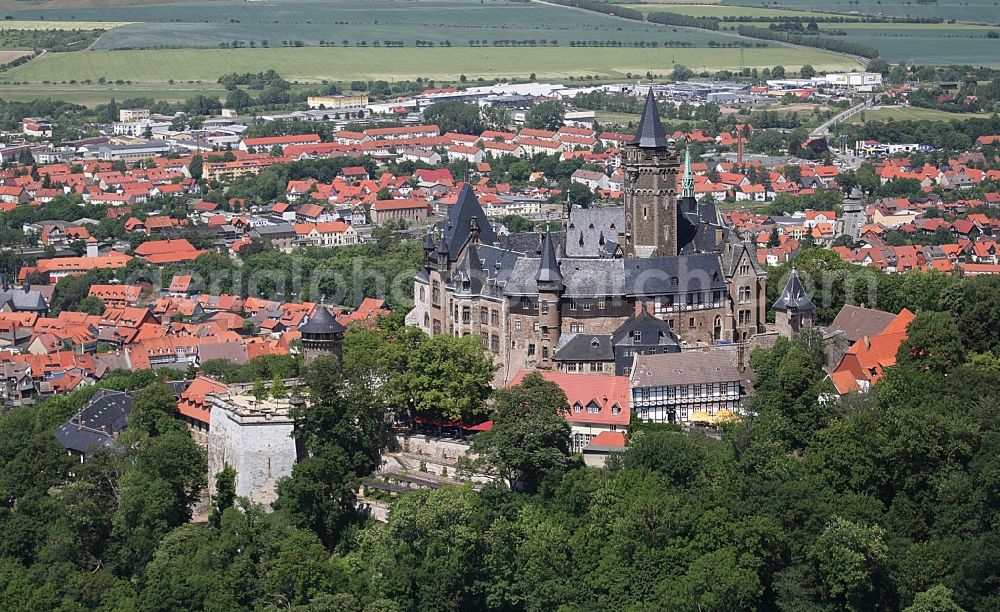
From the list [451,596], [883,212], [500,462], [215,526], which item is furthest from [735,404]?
[883,212]

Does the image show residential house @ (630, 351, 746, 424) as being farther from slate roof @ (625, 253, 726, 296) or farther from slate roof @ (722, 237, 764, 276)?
slate roof @ (722, 237, 764, 276)

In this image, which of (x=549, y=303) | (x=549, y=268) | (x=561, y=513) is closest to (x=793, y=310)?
(x=549, y=303)

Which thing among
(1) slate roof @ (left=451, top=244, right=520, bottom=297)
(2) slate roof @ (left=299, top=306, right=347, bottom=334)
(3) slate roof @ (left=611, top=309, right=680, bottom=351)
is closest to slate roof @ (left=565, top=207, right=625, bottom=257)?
(1) slate roof @ (left=451, top=244, right=520, bottom=297)

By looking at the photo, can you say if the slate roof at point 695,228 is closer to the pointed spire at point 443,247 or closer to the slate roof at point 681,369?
the slate roof at point 681,369

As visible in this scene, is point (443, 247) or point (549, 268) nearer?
point (549, 268)

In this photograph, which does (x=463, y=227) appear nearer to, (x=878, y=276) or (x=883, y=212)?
(x=878, y=276)

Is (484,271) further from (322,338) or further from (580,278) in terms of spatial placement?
(322,338)
